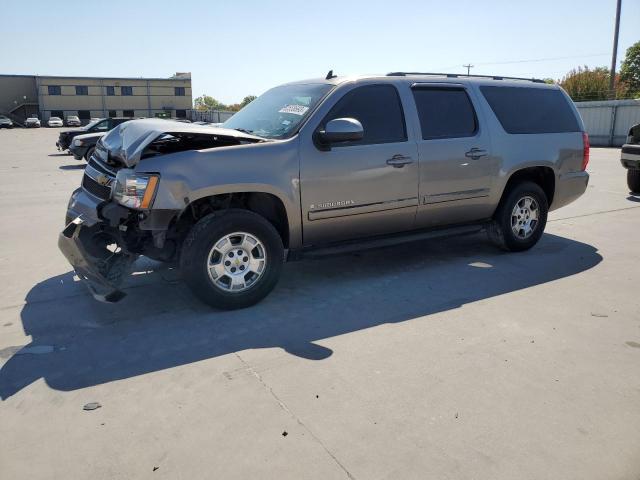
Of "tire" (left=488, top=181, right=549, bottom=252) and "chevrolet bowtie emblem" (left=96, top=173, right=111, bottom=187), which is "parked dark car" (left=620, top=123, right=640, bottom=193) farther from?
"chevrolet bowtie emblem" (left=96, top=173, right=111, bottom=187)

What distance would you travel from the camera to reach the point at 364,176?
16.2ft

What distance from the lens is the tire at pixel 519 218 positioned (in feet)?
20.1

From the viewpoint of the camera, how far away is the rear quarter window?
6039 millimetres

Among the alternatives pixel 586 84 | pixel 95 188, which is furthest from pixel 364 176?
pixel 586 84

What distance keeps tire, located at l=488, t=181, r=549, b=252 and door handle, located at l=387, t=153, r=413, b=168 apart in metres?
1.64

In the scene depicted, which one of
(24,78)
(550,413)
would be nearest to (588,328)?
(550,413)

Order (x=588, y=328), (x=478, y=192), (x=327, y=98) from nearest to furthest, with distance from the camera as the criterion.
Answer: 1. (x=588, y=328)
2. (x=327, y=98)
3. (x=478, y=192)

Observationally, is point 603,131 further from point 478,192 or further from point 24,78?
point 24,78

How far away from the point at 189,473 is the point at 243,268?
2193mm

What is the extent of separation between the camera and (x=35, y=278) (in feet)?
17.7

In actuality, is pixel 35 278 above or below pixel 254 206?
below

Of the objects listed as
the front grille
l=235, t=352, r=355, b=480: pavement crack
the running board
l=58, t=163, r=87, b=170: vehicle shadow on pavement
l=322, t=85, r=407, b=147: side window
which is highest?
l=322, t=85, r=407, b=147: side window

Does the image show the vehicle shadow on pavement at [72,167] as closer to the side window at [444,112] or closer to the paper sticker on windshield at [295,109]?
the paper sticker on windshield at [295,109]

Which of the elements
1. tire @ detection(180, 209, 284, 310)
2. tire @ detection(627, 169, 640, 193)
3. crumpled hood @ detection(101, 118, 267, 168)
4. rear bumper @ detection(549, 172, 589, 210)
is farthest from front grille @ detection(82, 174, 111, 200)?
tire @ detection(627, 169, 640, 193)
